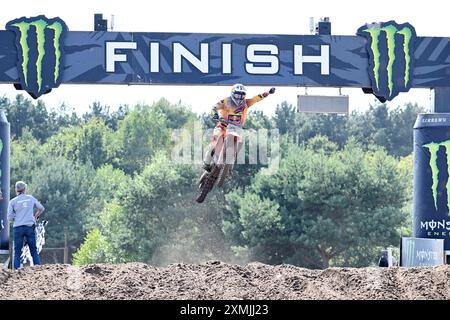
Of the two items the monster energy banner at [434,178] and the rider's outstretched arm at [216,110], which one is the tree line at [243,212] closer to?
the monster energy banner at [434,178]

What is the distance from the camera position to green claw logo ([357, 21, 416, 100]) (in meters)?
24.0

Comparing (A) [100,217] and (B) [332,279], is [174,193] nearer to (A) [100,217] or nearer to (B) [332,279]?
Result: (A) [100,217]

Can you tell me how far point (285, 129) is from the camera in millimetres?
84375

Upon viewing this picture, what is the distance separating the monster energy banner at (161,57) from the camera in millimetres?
23391

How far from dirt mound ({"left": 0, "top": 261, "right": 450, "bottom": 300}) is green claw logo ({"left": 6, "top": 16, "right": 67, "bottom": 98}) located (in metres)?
5.59

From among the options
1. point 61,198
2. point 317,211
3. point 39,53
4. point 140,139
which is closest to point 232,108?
point 39,53

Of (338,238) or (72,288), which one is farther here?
(338,238)

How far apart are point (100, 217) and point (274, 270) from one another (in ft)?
140

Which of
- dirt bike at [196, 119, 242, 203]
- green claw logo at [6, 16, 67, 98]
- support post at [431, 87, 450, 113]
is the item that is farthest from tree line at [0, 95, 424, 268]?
dirt bike at [196, 119, 242, 203]

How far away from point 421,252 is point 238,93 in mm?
4782

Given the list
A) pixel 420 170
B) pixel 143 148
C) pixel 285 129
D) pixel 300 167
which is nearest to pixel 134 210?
pixel 300 167

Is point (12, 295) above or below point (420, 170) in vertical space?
below

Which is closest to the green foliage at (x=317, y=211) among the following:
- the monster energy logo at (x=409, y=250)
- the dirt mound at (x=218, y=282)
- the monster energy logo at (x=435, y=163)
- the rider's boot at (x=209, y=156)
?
the monster energy logo at (x=435, y=163)

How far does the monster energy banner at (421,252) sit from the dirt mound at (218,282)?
485 cm
